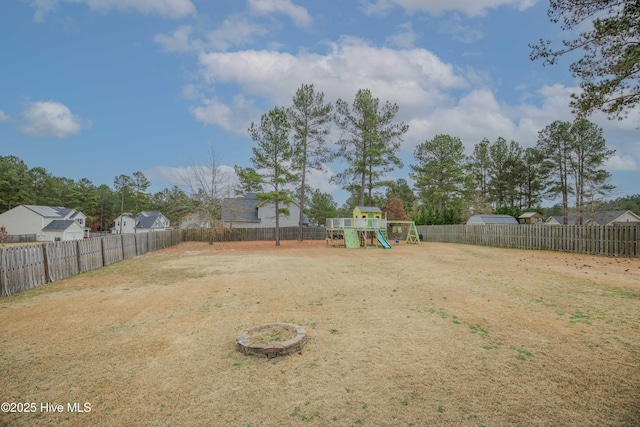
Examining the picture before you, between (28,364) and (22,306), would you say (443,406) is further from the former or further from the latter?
(22,306)

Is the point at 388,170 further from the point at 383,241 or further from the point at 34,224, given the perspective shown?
the point at 34,224

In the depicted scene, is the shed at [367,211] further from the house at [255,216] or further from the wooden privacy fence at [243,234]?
the house at [255,216]

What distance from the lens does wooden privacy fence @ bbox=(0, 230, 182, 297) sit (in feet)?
25.8

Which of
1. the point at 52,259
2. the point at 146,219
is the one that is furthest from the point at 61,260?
the point at 146,219

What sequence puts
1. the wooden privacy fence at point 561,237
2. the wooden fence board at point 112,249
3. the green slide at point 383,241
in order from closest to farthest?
the wooden fence board at point 112,249 → the wooden privacy fence at point 561,237 → the green slide at point 383,241

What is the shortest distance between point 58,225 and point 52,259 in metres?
40.6

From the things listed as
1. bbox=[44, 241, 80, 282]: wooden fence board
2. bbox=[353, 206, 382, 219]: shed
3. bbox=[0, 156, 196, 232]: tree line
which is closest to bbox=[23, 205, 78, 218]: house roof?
bbox=[0, 156, 196, 232]: tree line

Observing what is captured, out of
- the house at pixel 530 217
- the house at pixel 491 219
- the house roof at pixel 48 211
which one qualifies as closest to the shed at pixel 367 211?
the house at pixel 491 219

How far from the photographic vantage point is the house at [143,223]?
172ft

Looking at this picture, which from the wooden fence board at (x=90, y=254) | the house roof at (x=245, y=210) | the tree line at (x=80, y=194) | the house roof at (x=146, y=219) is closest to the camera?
the wooden fence board at (x=90, y=254)

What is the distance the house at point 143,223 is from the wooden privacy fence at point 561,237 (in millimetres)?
46051

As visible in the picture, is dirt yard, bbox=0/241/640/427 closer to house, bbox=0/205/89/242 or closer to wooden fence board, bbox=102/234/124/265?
wooden fence board, bbox=102/234/124/265

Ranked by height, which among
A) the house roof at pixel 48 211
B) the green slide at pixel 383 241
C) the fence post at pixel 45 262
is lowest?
the green slide at pixel 383 241

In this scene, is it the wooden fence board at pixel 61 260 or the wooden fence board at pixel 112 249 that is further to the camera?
the wooden fence board at pixel 112 249
